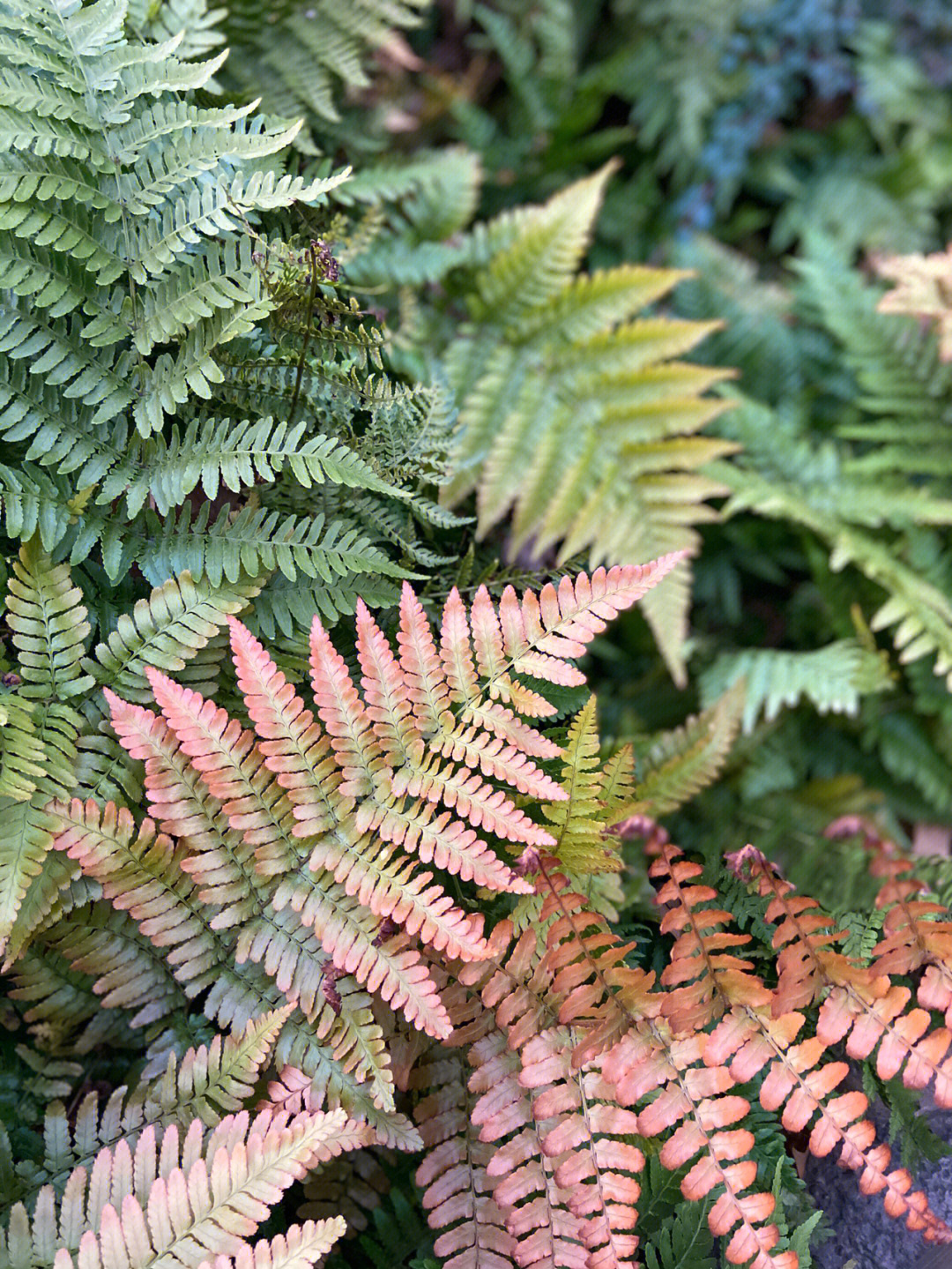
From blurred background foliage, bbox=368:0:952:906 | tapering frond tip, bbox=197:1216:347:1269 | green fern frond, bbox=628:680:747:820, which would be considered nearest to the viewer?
tapering frond tip, bbox=197:1216:347:1269

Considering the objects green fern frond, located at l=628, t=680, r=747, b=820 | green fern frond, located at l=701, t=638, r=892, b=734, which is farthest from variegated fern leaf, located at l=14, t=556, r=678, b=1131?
green fern frond, located at l=701, t=638, r=892, b=734

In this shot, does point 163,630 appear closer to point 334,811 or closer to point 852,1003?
point 334,811

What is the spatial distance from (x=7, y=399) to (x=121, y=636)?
0.38 metres

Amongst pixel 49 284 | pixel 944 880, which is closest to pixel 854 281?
pixel 944 880

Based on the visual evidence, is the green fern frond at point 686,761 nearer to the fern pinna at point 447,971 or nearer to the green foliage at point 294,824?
the green foliage at point 294,824

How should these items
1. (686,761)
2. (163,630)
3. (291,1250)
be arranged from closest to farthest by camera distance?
1. (291,1250)
2. (163,630)
3. (686,761)

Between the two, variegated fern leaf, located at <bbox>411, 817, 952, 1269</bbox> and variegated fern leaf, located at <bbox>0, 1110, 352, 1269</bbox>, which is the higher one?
variegated fern leaf, located at <bbox>411, 817, 952, 1269</bbox>

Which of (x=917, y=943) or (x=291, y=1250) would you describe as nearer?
(x=291, y=1250)

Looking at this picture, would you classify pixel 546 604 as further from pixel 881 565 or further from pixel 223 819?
pixel 881 565

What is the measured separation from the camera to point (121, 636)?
130 cm

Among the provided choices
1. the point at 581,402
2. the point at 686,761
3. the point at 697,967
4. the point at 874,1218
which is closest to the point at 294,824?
the point at 697,967

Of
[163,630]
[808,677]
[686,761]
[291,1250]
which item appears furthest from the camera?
[808,677]

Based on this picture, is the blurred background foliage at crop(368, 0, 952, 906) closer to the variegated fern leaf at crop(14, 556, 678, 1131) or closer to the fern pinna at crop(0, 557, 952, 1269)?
the fern pinna at crop(0, 557, 952, 1269)

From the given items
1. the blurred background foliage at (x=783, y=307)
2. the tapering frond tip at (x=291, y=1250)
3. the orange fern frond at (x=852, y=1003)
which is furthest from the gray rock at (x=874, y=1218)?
the tapering frond tip at (x=291, y=1250)
